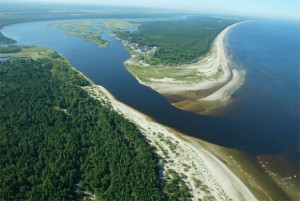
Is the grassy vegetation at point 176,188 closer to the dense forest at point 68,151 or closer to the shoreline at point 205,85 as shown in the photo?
the dense forest at point 68,151

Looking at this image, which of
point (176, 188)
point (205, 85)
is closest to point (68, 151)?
point (176, 188)

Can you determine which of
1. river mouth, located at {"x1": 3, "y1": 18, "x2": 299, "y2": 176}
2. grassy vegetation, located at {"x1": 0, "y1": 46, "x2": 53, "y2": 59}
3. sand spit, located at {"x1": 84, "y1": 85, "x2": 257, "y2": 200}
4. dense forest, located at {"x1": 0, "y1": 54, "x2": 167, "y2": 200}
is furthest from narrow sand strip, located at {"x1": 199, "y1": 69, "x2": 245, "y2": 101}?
grassy vegetation, located at {"x1": 0, "y1": 46, "x2": 53, "y2": 59}

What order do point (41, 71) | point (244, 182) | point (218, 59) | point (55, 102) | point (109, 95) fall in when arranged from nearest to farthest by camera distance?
point (244, 182), point (55, 102), point (109, 95), point (41, 71), point (218, 59)

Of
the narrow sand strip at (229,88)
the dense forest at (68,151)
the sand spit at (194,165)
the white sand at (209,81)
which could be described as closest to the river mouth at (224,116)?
the narrow sand strip at (229,88)

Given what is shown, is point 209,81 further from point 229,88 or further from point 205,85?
point 229,88

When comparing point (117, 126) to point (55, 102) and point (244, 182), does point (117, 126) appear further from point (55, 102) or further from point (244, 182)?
point (244, 182)

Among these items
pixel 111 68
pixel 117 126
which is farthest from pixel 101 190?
pixel 111 68

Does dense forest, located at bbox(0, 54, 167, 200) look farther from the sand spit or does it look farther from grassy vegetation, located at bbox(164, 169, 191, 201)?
the sand spit
